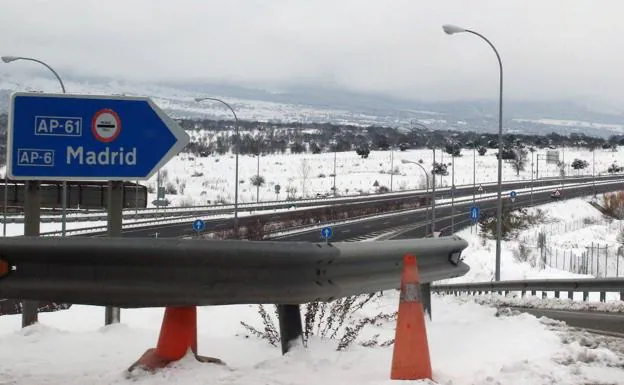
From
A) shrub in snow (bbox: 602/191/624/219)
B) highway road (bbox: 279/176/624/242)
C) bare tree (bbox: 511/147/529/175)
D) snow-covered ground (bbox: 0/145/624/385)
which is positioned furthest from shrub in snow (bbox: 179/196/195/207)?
snow-covered ground (bbox: 0/145/624/385)

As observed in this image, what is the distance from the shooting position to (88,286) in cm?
544

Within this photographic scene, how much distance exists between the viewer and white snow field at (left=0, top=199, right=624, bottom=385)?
5.57 meters

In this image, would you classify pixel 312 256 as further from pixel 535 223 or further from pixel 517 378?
pixel 535 223

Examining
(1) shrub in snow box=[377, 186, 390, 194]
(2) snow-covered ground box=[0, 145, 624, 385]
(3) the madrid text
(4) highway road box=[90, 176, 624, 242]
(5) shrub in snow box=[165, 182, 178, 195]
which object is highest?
(3) the madrid text

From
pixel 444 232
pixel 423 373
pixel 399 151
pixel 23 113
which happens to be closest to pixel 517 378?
pixel 423 373

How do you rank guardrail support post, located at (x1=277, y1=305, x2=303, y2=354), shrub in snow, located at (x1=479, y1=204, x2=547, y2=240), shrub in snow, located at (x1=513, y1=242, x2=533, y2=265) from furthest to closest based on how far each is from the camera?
1. shrub in snow, located at (x1=479, y1=204, x2=547, y2=240)
2. shrub in snow, located at (x1=513, y1=242, x2=533, y2=265)
3. guardrail support post, located at (x1=277, y1=305, x2=303, y2=354)

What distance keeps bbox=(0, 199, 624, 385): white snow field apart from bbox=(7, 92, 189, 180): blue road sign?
161cm

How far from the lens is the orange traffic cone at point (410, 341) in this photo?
5.50m

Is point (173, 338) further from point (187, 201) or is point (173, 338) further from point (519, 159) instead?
point (519, 159)

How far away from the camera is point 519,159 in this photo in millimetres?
119625

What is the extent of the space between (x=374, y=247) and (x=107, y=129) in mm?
2688

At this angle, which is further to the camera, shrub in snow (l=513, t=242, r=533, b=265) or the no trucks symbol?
shrub in snow (l=513, t=242, r=533, b=265)

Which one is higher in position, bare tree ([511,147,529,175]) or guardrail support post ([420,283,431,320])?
bare tree ([511,147,529,175])

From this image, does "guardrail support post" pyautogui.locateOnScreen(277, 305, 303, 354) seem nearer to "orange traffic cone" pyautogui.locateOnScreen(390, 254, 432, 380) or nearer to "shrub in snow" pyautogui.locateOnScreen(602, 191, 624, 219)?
"orange traffic cone" pyautogui.locateOnScreen(390, 254, 432, 380)
